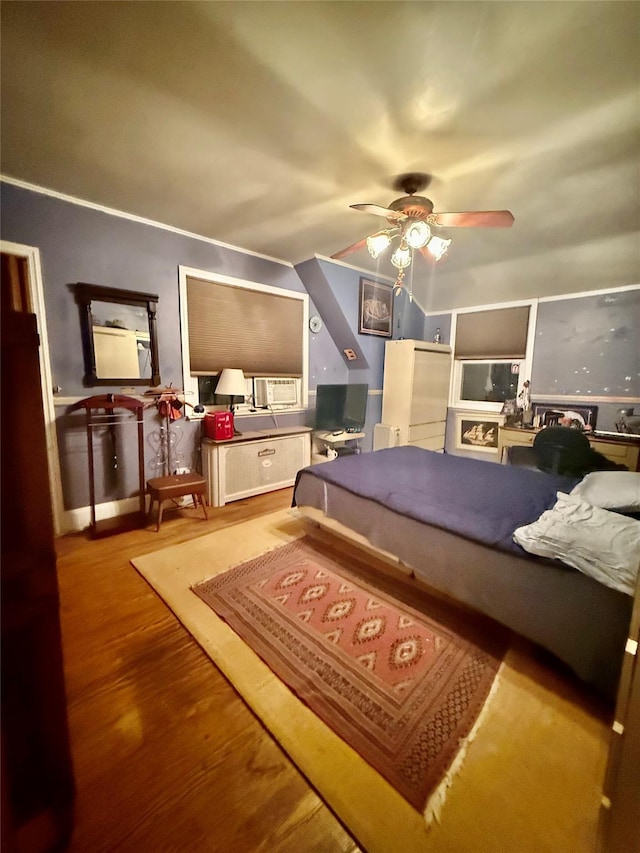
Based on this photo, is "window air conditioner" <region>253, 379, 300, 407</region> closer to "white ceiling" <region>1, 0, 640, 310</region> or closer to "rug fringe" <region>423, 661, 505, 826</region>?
"white ceiling" <region>1, 0, 640, 310</region>

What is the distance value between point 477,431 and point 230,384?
347cm

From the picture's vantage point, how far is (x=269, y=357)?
12.0 ft

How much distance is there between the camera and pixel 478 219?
196 centimetres

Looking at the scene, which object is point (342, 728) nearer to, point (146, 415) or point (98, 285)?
point (146, 415)

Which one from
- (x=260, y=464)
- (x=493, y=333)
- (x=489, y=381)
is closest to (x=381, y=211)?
(x=260, y=464)

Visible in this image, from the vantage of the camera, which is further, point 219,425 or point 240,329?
point 240,329

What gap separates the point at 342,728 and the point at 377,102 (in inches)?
105

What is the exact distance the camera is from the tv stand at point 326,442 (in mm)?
3996

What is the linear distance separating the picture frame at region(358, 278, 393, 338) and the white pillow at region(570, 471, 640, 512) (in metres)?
2.92

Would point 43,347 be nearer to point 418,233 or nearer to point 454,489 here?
point 418,233

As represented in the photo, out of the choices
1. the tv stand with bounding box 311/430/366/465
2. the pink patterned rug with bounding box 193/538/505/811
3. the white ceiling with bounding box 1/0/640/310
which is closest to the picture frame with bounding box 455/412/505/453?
the tv stand with bounding box 311/430/366/465

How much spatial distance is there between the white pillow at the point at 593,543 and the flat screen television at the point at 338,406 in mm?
2682

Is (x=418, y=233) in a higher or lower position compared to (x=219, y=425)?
higher

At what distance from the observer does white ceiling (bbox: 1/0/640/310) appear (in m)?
1.20
